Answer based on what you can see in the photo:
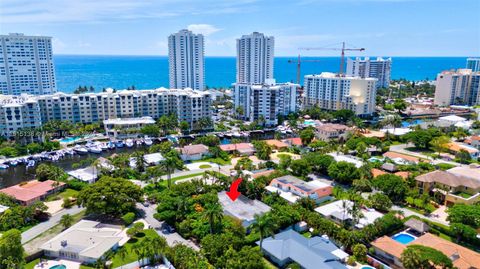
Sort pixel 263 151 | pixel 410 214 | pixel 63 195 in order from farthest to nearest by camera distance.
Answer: pixel 263 151, pixel 63 195, pixel 410 214

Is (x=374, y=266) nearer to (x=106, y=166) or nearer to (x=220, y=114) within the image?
(x=106, y=166)

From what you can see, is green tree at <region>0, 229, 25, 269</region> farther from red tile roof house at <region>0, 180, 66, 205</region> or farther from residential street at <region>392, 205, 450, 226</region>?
residential street at <region>392, 205, 450, 226</region>

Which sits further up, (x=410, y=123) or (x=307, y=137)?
(x=307, y=137)

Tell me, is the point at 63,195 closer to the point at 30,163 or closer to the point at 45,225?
the point at 45,225

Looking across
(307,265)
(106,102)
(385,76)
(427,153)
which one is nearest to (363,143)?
(427,153)

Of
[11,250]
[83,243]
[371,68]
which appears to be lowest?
[83,243]

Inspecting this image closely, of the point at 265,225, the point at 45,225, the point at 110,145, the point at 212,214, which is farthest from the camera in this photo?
the point at 110,145

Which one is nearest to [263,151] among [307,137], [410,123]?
[307,137]

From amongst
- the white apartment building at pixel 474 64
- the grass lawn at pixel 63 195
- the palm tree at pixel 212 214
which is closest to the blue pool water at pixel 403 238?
the palm tree at pixel 212 214
